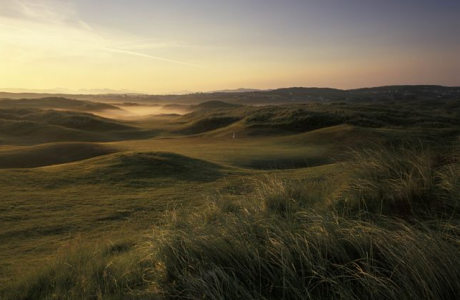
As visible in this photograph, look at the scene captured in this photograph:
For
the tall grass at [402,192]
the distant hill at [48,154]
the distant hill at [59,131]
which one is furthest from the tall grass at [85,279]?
→ the distant hill at [59,131]

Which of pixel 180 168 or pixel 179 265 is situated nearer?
pixel 179 265

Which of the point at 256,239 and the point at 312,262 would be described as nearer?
the point at 312,262

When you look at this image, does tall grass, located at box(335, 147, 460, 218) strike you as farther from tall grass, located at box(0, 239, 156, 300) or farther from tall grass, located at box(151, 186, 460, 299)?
tall grass, located at box(0, 239, 156, 300)

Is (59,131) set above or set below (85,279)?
below

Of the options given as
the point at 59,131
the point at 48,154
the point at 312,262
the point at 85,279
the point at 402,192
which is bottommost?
the point at 59,131

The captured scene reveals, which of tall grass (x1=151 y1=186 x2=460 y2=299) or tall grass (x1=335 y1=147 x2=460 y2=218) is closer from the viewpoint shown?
tall grass (x1=151 y1=186 x2=460 y2=299)

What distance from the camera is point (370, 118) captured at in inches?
2190

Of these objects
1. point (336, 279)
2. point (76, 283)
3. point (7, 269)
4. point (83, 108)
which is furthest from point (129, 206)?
point (83, 108)

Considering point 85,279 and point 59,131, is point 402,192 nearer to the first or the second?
point 85,279

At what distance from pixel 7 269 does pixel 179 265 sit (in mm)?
4795

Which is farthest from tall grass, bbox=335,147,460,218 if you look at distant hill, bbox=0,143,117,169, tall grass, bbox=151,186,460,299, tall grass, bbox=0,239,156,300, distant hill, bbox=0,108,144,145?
distant hill, bbox=0,108,144,145

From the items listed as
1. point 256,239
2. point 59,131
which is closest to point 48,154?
point 59,131

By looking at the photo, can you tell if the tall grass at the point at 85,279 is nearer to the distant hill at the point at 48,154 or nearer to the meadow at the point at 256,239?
the meadow at the point at 256,239

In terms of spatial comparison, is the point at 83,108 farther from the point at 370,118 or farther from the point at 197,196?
the point at 197,196
